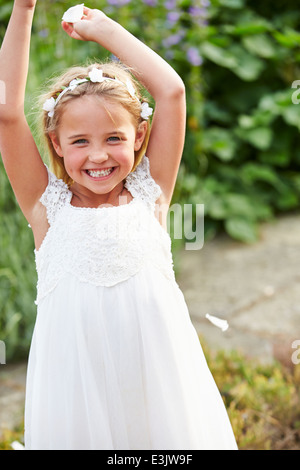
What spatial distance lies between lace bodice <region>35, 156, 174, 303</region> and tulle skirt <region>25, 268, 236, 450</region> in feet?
0.10

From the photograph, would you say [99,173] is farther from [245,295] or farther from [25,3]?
[245,295]

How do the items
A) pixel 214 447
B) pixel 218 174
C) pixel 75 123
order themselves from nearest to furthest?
pixel 75 123 < pixel 214 447 < pixel 218 174

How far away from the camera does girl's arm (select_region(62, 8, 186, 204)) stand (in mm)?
1646

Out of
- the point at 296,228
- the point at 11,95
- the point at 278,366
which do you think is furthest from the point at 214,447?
the point at 296,228

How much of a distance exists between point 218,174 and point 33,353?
3.68 m

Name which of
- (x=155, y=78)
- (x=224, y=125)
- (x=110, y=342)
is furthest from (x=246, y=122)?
(x=110, y=342)

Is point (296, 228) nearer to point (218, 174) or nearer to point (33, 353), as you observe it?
point (218, 174)

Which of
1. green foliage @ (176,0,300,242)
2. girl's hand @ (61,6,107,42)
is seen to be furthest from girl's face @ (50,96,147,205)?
green foliage @ (176,0,300,242)

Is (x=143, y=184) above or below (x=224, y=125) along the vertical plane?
below

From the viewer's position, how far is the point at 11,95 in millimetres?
1563

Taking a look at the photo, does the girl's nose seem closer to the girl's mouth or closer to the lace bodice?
the girl's mouth

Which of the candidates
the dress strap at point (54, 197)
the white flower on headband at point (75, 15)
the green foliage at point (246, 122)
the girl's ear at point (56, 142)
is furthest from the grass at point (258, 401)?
the green foliage at point (246, 122)

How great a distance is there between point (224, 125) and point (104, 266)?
4091 millimetres

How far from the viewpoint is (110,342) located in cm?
156
